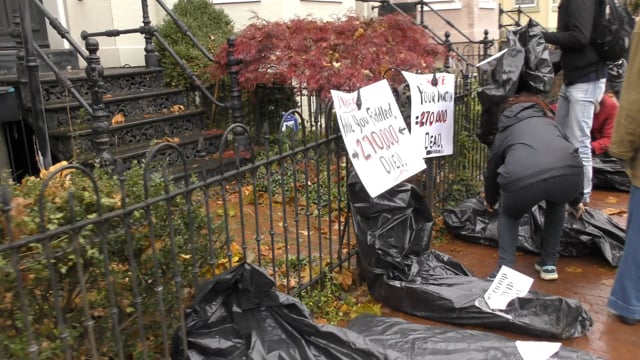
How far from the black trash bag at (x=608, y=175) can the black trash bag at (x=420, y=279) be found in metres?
3.23

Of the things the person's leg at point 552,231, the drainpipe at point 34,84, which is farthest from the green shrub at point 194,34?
the person's leg at point 552,231

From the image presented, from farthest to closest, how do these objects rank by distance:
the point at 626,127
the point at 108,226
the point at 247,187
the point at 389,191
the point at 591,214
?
the point at 247,187 → the point at 591,214 → the point at 389,191 → the point at 626,127 → the point at 108,226

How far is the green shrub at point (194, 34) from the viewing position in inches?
267

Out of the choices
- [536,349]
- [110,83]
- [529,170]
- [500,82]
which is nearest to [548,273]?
[529,170]

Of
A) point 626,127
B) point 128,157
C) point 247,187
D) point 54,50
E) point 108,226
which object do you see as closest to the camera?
point 108,226

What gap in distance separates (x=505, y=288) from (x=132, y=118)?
426cm

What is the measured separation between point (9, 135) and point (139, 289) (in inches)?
156

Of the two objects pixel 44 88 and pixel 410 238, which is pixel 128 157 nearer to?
pixel 44 88

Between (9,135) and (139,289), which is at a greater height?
(9,135)

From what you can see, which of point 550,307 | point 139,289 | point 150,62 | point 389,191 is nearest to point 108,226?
point 139,289

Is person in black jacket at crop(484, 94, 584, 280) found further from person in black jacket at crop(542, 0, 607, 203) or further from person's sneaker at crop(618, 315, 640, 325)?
person in black jacket at crop(542, 0, 607, 203)

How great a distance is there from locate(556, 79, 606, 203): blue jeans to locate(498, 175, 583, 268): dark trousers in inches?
51.5

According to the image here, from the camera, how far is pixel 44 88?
5559 mm

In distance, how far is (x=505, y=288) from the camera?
3373 millimetres
